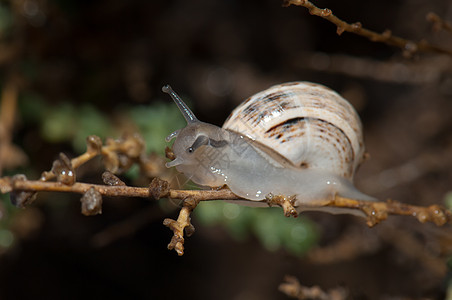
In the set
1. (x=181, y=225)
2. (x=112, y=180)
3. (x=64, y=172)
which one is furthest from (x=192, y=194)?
(x=64, y=172)

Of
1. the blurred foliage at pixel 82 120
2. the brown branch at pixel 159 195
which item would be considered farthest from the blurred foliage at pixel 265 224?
the brown branch at pixel 159 195

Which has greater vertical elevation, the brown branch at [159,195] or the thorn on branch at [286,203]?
the thorn on branch at [286,203]

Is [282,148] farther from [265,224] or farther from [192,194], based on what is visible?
[265,224]

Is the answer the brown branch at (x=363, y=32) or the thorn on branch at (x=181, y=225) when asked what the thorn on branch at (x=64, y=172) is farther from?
the brown branch at (x=363, y=32)

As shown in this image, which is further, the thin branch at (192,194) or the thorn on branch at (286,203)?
the thorn on branch at (286,203)

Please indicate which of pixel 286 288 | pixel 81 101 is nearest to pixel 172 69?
pixel 81 101

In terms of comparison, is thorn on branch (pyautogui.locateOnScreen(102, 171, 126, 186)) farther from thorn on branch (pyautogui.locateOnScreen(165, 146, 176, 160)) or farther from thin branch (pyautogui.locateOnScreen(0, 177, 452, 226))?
thorn on branch (pyautogui.locateOnScreen(165, 146, 176, 160))
